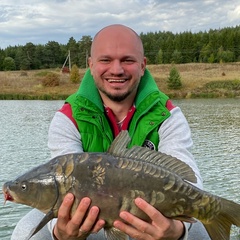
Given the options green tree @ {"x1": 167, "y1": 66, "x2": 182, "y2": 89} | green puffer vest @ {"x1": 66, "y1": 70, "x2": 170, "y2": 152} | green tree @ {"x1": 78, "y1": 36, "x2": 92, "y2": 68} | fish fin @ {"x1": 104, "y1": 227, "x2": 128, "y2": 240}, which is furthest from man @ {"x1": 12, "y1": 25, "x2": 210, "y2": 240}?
green tree @ {"x1": 78, "y1": 36, "x2": 92, "y2": 68}

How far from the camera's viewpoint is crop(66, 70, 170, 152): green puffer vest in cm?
330

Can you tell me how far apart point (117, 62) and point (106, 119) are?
44cm

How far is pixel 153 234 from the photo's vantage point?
253cm

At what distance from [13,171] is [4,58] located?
3008 inches

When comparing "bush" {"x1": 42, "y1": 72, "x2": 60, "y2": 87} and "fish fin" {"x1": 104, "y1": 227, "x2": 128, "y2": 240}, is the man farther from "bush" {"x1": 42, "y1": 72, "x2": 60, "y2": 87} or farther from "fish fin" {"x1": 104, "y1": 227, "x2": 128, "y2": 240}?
"bush" {"x1": 42, "y1": 72, "x2": 60, "y2": 87}

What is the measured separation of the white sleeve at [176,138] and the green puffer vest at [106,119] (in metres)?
0.05

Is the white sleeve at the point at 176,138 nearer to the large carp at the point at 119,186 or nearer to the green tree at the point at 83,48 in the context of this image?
the large carp at the point at 119,186

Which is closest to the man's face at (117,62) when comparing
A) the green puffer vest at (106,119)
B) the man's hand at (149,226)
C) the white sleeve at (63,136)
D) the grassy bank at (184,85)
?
the green puffer vest at (106,119)

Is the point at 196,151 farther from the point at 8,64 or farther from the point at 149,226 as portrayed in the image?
the point at 8,64

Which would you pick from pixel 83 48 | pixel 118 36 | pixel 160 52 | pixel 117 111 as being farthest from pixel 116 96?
pixel 83 48

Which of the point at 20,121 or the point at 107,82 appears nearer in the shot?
the point at 107,82

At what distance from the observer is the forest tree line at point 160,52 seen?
80500mm

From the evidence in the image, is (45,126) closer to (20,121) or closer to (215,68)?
(20,121)

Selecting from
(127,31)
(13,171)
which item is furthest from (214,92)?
(127,31)
